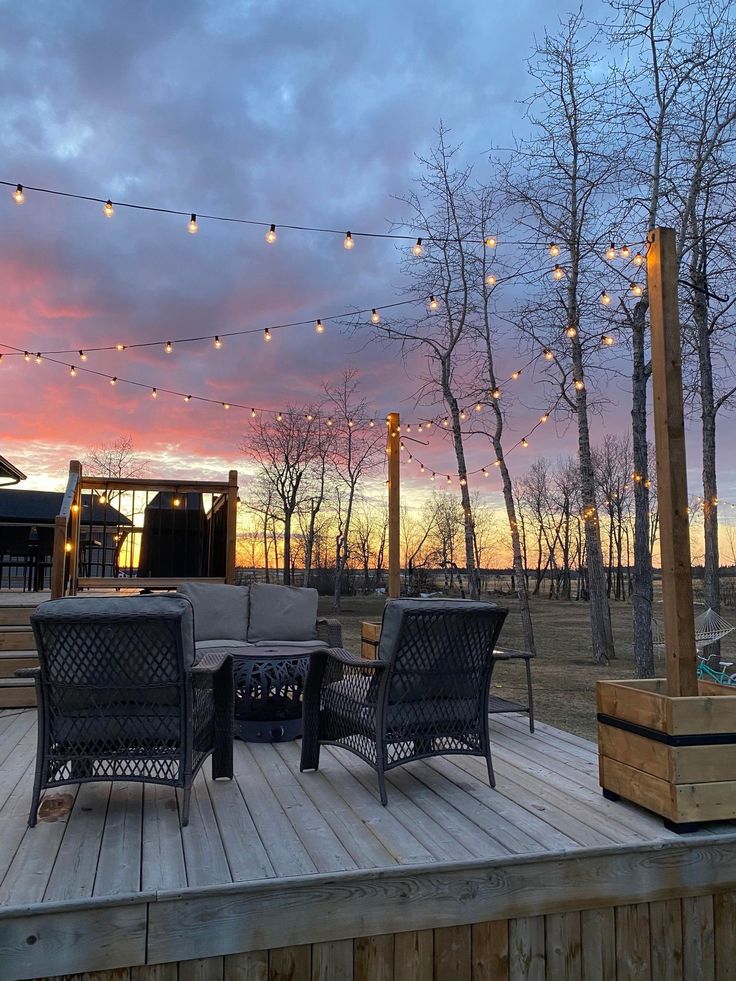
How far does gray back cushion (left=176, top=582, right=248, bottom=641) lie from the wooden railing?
2049 millimetres

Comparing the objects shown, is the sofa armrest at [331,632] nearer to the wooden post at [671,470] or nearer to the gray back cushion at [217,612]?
the gray back cushion at [217,612]

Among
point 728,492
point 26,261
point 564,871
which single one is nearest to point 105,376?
point 26,261

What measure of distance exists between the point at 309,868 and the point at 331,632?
3.07m

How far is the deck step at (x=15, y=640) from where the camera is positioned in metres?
5.18

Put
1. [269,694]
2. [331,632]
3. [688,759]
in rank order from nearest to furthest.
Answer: [688,759] → [269,694] → [331,632]

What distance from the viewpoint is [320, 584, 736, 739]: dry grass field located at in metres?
6.81

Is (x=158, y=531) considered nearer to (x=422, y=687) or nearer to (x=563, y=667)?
(x=422, y=687)

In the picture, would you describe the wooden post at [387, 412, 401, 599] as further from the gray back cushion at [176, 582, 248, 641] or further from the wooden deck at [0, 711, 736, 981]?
the wooden deck at [0, 711, 736, 981]

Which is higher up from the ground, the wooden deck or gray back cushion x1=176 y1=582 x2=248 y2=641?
gray back cushion x1=176 y1=582 x2=248 y2=641

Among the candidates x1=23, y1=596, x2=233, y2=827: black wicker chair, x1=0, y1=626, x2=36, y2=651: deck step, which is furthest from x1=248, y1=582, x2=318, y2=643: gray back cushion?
x1=23, y1=596, x2=233, y2=827: black wicker chair

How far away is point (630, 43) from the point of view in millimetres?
8281

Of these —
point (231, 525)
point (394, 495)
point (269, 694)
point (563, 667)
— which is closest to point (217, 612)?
point (269, 694)

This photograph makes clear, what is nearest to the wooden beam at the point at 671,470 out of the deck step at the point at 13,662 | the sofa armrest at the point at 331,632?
the sofa armrest at the point at 331,632

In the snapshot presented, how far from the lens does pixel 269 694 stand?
380cm
